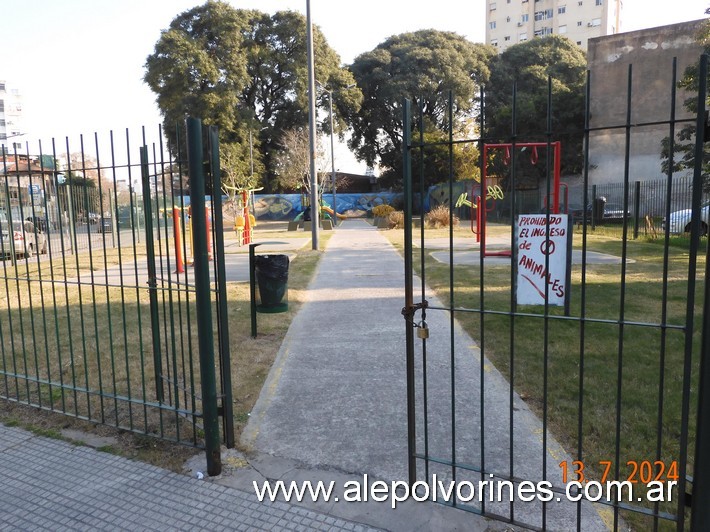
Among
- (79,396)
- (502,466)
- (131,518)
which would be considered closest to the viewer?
(131,518)

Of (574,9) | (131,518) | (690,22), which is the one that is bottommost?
(131,518)

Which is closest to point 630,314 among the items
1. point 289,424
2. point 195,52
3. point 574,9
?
point 289,424

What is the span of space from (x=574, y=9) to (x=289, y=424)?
8174cm

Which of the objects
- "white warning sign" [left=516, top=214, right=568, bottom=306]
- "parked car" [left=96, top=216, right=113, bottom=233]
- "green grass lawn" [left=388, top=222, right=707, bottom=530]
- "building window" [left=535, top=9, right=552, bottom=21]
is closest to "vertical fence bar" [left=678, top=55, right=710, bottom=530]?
"green grass lawn" [left=388, top=222, right=707, bottom=530]

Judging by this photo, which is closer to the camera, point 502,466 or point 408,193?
point 408,193

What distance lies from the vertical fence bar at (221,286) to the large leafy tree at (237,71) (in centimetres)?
3278

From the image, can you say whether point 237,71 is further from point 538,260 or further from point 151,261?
point 151,261

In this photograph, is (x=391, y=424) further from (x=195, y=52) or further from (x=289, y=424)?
(x=195, y=52)

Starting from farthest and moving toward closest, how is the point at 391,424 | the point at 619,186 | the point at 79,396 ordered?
the point at 619,186 < the point at 79,396 < the point at 391,424

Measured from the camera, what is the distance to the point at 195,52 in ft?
123

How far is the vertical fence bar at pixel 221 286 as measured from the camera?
10.8ft

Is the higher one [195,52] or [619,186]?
[195,52]

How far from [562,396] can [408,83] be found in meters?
44.0

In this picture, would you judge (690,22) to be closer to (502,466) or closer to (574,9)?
(502,466)
